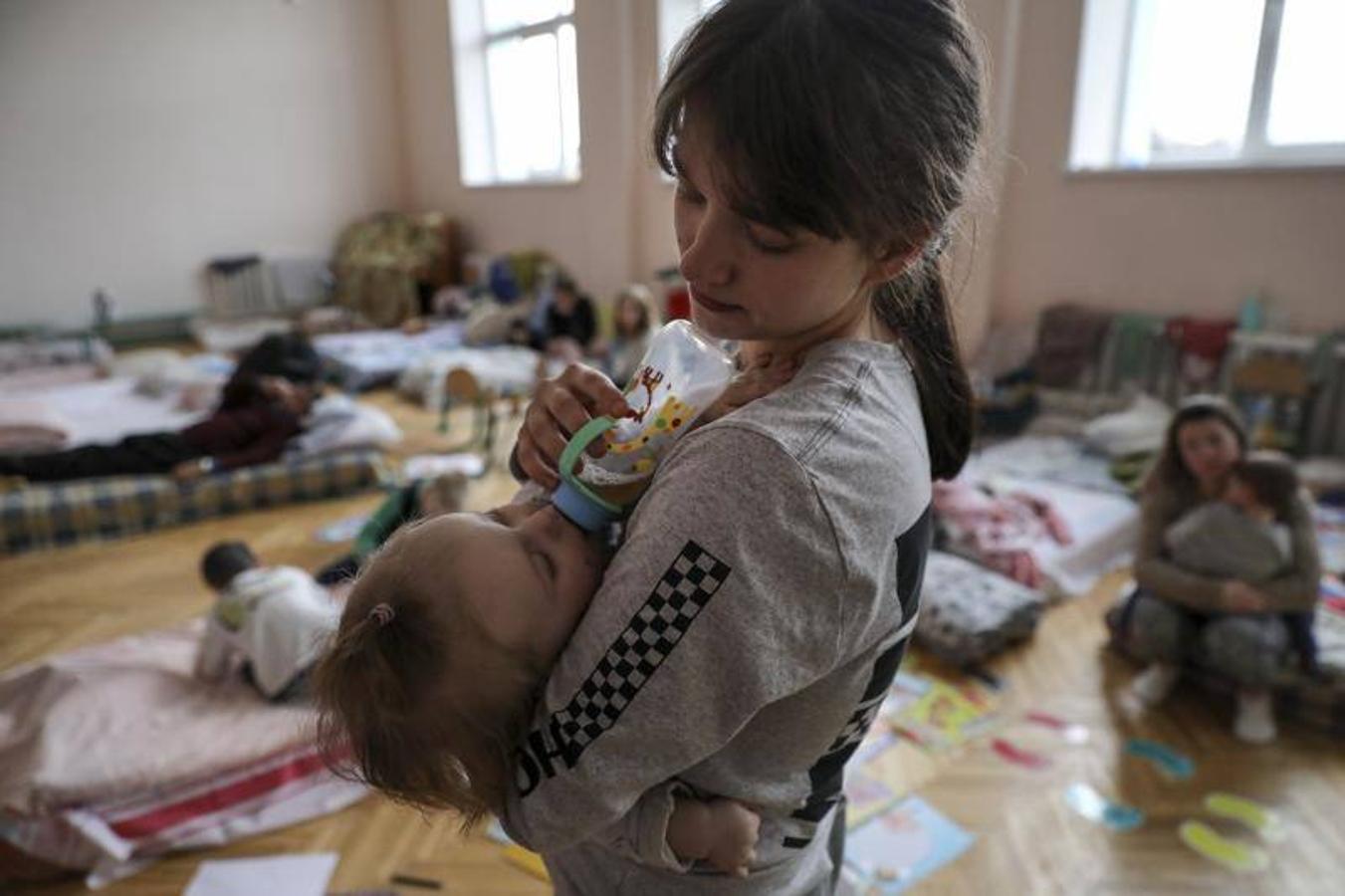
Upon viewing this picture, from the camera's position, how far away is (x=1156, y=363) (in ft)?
14.6

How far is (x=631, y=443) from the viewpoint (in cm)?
67

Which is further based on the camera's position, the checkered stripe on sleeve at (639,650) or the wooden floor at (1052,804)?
the wooden floor at (1052,804)

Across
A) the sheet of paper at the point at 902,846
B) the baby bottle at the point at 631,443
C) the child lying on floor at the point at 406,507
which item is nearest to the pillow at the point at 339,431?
the child lying on floor at the point at 406,507

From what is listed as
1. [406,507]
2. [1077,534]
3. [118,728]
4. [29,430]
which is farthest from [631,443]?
[29,430]

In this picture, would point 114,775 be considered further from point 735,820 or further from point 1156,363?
point 1156,363

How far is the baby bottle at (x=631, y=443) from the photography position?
675mm

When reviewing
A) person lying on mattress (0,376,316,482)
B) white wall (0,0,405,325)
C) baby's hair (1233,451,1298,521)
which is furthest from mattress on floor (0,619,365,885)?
white wall (0,0,405,325)

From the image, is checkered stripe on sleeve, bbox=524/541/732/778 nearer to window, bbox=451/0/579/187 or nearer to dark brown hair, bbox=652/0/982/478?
dark brown hair, bbox=652/0/982/478

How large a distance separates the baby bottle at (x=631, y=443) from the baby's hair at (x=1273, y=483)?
2.35 m

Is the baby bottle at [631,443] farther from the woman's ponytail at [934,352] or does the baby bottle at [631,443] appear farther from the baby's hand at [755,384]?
the woman's ponytail at [934,352]

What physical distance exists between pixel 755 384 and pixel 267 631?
2.01m

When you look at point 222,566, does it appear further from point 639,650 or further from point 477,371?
point 477,371

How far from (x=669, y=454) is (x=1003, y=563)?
278cm

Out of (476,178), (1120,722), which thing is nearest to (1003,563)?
(1120,722)
